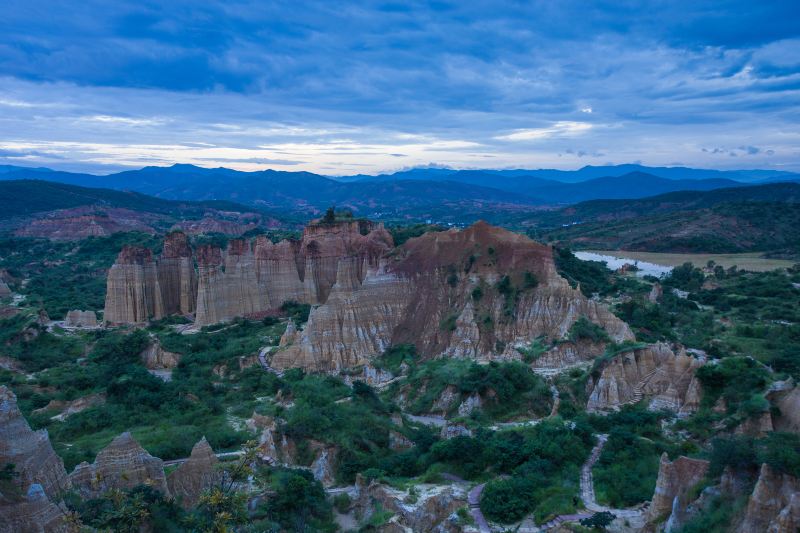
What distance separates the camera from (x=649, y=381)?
33156 millimetres

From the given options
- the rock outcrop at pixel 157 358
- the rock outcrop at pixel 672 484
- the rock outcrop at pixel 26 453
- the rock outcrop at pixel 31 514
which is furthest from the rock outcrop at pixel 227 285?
the rock outcrop at pixel 672 484

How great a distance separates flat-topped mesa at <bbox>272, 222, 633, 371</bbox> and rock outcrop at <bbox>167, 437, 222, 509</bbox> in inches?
803

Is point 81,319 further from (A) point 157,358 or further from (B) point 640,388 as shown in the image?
(B) point 640,388

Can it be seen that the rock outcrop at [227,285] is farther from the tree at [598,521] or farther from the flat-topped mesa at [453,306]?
the tree at [598,521]

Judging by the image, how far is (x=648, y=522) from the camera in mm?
18547

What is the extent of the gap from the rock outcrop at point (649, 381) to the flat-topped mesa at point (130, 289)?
42.8m

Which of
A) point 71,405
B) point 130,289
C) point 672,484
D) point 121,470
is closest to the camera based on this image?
point 672,484

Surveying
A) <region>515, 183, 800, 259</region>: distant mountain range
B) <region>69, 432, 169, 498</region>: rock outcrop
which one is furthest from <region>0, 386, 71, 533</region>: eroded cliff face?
<region>515, 183, 800, 259</region>: distant mountain range

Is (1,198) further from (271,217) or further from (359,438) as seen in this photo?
(359,438)

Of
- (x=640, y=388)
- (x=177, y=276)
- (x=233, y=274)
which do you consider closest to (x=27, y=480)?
(x=640, y=388)

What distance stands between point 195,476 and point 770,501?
17.7 meters

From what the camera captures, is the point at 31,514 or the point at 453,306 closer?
the point at 31,514

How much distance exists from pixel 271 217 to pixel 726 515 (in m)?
184

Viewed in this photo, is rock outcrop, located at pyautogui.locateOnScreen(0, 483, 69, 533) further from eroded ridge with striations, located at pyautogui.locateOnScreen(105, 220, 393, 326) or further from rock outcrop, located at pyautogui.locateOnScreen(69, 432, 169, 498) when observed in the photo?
eroded ridge with striations, located at pyautogui.locateOnScreen(105, 220, 393, 326)
